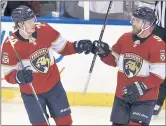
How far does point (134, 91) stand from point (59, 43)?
17.9 inches

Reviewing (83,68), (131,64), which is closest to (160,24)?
(83,68)

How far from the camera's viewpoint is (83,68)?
3.14m

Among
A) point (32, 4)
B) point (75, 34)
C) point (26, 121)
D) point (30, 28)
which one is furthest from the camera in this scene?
point (32, 4)

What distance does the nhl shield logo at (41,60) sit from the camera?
2049mm

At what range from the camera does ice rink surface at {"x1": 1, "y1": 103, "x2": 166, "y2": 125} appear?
2.88 m

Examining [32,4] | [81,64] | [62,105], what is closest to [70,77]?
[81,64]

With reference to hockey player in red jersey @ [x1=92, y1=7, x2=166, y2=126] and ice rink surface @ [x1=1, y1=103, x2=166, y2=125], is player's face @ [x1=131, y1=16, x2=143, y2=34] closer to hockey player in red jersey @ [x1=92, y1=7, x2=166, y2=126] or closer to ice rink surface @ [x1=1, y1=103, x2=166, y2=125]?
hockey player in red jersey @ [x1=92, y1=7, x2=166, y2=126]

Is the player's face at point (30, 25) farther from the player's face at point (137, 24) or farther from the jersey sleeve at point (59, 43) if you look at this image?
the player's face at point (137, 24)

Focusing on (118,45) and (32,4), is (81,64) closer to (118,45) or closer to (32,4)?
(32,4)

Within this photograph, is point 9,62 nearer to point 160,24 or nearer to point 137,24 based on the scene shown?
point 137,24

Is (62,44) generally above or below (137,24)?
below

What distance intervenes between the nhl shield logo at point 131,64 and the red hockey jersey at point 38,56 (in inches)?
11.1

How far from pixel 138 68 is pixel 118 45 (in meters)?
0.15

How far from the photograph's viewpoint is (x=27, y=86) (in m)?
2.13
